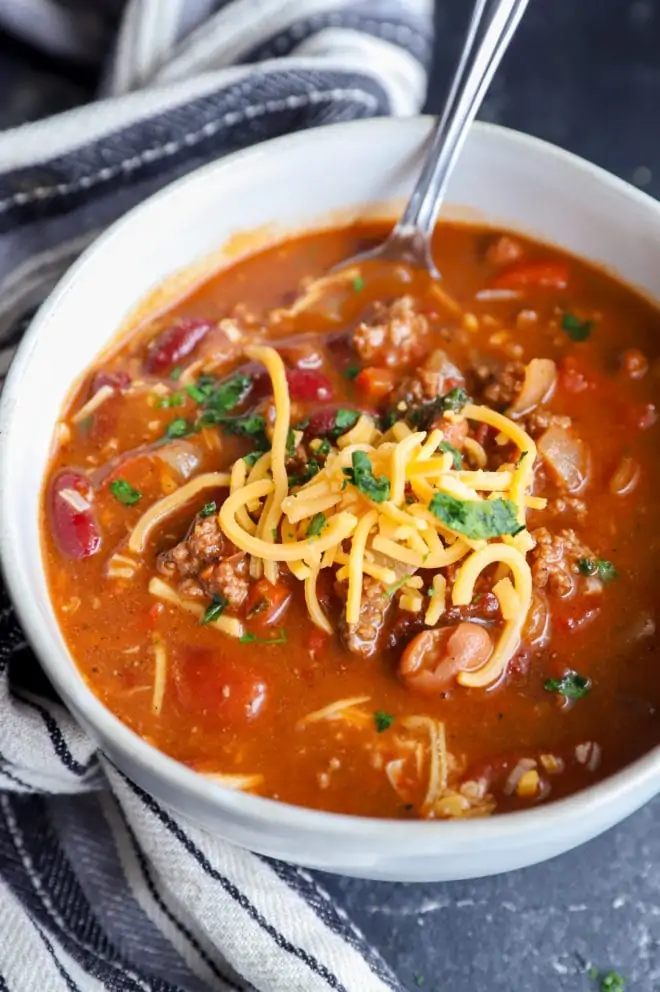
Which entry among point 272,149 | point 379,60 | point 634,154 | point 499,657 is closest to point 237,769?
point 499,657

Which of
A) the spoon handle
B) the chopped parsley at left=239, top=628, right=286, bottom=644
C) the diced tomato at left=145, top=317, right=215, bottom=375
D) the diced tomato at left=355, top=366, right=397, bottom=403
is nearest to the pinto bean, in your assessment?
the chopped parsley at left=239, top=628, right=286, bottom=644

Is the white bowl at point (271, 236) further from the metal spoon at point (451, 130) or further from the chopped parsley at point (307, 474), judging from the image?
the chopped parsley at point (307, 474)

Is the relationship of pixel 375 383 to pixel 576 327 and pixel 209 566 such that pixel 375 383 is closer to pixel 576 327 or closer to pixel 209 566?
pixel 576 327

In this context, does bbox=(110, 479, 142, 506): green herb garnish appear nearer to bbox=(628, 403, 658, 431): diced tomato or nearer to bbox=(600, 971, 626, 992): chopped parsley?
bbox=(628, 403, 658, 431): diced tomato

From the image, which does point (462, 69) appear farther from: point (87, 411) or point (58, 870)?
point (58, 870)

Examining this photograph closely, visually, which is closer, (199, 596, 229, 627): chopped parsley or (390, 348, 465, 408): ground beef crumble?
(199, 596, 229, 627): chopped parsley
